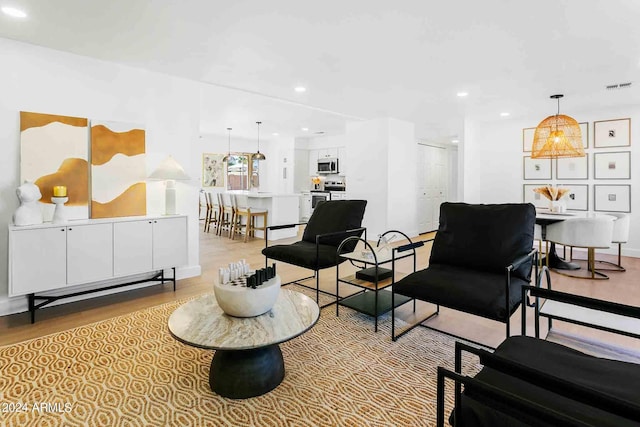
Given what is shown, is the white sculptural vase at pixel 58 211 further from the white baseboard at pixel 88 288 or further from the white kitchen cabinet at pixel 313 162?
the white kitchen cabinet at pixel 313 162

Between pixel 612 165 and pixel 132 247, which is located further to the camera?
pixel 612 165

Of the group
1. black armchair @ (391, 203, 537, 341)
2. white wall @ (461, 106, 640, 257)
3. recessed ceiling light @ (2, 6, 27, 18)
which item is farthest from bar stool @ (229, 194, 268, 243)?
black armchair @ (391, 203, 537, 341)

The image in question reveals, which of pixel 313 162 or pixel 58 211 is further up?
pixel 313 162

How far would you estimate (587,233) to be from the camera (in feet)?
13.4

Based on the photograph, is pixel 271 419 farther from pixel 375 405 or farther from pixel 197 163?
pixel 197 163

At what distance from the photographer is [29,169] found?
3131 mm

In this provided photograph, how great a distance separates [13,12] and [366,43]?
9.00 feet

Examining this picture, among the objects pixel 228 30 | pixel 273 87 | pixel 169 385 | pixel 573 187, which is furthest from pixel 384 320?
pixel 573 187

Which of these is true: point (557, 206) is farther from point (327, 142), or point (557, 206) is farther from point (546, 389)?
point (327, 142)

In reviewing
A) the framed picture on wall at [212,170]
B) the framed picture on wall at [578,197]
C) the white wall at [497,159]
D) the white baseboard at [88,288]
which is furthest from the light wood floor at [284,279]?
the framed picture on wall at [212,170]

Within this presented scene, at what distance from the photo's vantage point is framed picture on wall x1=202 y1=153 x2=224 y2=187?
31.7 feet

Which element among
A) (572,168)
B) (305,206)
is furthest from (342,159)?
(572,168)

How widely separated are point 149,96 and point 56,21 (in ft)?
3.95

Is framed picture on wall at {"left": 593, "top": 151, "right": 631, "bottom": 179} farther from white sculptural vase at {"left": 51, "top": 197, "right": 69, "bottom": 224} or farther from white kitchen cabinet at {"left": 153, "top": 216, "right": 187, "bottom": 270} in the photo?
white sculptural vase at {"left": 51, "top": 197, "right": 69, "bottom": 224}
